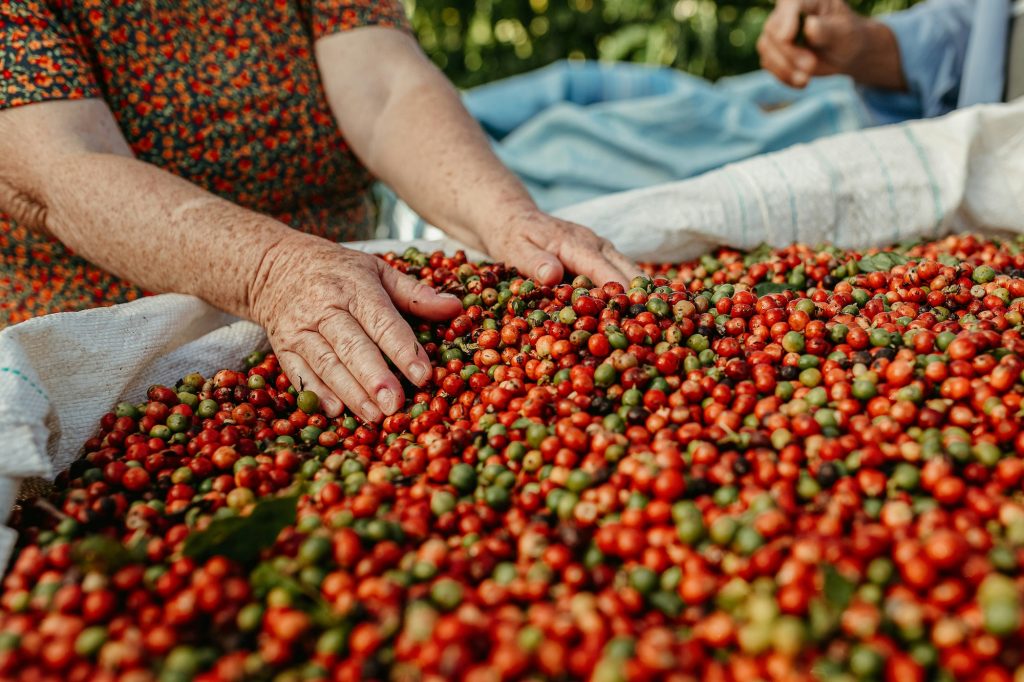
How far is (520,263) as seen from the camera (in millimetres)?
2916

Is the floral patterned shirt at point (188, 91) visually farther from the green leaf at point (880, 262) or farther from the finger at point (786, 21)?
the green leaf at point (880, 262)

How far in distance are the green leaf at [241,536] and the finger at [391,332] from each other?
67 cm

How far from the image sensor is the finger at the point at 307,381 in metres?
2.37

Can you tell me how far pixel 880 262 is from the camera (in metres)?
2.95

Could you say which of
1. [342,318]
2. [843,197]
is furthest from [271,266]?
[843,197]

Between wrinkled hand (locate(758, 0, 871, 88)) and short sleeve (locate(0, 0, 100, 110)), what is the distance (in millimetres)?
3748

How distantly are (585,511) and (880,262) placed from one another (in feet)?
6.21

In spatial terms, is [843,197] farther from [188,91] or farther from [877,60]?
[188,91]

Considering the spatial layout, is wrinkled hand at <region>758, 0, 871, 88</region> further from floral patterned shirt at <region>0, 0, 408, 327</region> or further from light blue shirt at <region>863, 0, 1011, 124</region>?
floral patterned shirt at <region>0, 0, 408, 327</region>

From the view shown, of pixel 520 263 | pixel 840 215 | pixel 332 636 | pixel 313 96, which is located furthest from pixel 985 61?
pixel 332 636

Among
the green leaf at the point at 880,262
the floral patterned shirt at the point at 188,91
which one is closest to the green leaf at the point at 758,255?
the green leaf at the point at 880,262

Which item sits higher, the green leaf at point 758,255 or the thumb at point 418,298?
the thumb at point 418,298

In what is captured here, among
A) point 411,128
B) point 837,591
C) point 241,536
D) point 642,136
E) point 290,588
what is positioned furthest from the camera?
point 642,136

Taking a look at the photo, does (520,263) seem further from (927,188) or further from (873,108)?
(873,108)
